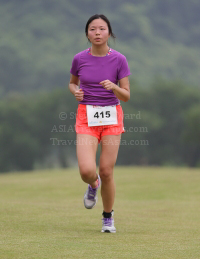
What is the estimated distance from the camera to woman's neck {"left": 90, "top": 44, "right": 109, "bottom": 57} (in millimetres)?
5961

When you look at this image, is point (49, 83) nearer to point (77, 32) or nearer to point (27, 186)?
point (77, 32)

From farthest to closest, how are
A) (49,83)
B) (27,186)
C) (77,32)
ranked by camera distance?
1. (77,32)
2. (49,83)
3. (27,186)

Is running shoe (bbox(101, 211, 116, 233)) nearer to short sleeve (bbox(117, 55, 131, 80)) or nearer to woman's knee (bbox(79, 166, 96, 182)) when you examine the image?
woman's knee (bbox(79, 166, 96, 182))

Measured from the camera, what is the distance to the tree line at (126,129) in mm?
57250

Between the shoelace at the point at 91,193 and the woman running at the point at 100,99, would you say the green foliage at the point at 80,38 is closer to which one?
the shoelace at the point at 91,193

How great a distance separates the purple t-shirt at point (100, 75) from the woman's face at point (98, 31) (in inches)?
7.5

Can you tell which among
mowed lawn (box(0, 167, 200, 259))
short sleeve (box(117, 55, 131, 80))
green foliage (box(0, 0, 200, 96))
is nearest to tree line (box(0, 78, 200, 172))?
green foliage (box(0, 0, 200, 96))

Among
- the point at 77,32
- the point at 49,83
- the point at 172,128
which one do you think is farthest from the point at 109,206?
the point at 77,32

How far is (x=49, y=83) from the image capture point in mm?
99312

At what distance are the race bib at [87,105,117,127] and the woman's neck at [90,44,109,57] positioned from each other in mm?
622

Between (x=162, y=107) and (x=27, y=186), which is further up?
(x=162, y=107)

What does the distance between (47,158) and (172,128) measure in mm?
17054

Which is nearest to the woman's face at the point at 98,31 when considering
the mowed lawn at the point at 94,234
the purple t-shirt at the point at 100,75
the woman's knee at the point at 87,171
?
the purple t-shirt at the point at 100,75

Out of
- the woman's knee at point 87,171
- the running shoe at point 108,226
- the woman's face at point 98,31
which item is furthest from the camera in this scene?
the running shoe at point 108,226
